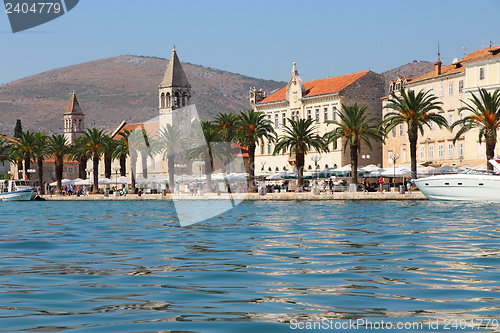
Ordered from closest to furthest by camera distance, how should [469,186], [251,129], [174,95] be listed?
[469,186]
[251,129]
[174,95]

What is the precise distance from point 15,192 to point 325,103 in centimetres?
3945

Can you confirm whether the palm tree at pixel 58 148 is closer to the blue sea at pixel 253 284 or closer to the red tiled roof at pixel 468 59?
the red tiled roof at pixel 468 59

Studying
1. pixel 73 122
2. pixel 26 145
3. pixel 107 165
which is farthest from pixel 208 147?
pixel 73 122

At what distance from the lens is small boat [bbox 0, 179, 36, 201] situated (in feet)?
271

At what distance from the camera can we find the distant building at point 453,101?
69062 mm

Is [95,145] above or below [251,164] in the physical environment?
above

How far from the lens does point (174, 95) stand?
4958 inches

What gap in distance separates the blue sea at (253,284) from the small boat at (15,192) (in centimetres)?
6640

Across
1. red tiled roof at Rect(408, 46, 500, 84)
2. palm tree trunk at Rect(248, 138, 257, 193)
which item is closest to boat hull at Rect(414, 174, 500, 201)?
red tiled roof at Rect(408, 46, 500, 84)

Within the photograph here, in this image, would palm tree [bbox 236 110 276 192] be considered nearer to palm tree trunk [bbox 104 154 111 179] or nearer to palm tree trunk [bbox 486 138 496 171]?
palm tree trunk [bbox 486 138 496 171]

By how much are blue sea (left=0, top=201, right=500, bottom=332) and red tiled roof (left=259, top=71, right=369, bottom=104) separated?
2845 inches

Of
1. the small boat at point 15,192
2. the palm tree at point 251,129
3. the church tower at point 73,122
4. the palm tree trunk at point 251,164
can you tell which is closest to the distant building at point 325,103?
the palm tree trunk at point 251,164

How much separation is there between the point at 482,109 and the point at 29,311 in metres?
52.2

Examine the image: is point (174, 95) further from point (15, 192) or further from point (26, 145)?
point (15, 192)
